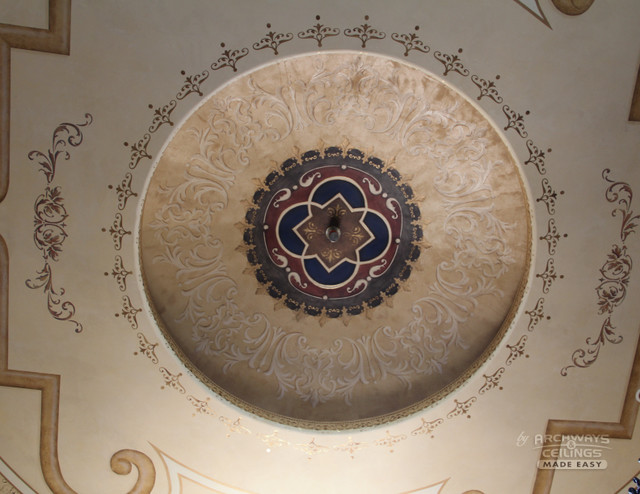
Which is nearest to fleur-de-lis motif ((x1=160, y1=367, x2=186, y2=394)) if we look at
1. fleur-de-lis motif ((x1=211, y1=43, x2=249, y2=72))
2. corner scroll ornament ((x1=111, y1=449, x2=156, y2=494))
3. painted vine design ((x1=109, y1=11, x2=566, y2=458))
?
painted vine design ((x1=109, y1=11, x2=566, y2=458))

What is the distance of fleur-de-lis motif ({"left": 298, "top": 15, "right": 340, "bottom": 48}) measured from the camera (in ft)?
16.5

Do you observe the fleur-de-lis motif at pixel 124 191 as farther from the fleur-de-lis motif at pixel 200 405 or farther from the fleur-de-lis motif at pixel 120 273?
the fleur-de-lis motif at pixel 200 405

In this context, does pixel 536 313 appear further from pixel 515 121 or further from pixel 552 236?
pixel 515 121

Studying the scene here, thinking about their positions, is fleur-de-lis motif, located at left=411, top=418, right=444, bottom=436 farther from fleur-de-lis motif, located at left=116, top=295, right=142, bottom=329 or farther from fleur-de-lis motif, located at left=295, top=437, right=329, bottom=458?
fleur-de-lis motif, located at left=116, top=295, right=142, bottom=329

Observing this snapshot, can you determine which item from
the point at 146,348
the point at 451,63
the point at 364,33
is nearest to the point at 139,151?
the point at 146,348

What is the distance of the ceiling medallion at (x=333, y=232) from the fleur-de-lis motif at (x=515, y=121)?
1.35 m

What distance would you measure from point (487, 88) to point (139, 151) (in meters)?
3.22

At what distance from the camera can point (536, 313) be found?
607 centimetres

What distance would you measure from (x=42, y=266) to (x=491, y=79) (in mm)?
4572

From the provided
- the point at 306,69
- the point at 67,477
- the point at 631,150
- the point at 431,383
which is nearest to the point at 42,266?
the point at 67,477

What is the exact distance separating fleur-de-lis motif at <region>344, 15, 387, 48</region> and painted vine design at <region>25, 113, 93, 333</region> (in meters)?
2.43

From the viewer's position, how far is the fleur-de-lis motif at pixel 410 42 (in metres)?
5.07

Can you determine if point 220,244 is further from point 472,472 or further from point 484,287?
point 472,472

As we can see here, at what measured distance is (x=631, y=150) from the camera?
5484 millimetres
